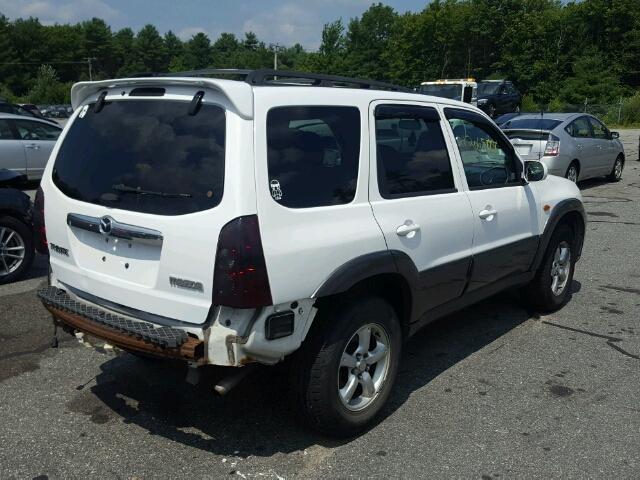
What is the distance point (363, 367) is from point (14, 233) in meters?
4.38

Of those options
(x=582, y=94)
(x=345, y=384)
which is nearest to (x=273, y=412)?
(x=345, y=384)

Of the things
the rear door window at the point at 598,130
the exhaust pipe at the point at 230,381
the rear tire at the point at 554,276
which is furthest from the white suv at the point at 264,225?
the rear door window at the point at 598,130

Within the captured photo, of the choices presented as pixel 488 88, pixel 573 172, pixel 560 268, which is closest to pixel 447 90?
pixel 488 88

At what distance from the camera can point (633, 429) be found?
3588 millimetres

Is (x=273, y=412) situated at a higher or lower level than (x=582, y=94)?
lower

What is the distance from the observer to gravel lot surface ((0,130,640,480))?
320 centimetres

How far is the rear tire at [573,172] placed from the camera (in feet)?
41.9

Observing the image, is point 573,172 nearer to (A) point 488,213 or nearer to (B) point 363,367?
(A) point 488,213

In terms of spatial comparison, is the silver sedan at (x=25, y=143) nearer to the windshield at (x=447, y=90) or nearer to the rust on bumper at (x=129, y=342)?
the rust on bumper at (x=129, y=342)

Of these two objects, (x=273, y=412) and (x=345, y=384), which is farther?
(x=273, y=412)

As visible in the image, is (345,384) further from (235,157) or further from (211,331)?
(235,157)

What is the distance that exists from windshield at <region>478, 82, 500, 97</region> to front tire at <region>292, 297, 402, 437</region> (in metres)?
31.5

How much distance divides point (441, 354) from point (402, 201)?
155 cm

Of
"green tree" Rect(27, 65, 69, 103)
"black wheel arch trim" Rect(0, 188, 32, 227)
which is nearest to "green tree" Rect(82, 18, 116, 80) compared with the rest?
"green tree" Rect(27, 65, 69, 103)
